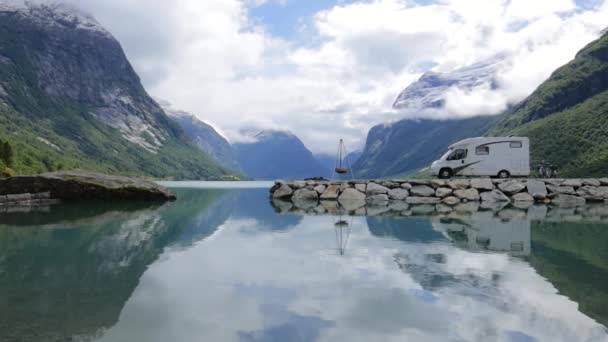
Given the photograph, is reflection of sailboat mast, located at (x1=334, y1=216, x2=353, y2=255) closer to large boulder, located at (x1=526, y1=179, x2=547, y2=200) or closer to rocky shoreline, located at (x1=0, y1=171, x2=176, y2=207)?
rocky shoreline, located at (x1=0, y1=171, x2=176, y2=207)

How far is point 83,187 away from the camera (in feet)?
96.4

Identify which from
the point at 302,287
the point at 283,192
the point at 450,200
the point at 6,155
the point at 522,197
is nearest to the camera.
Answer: the point at 302,287

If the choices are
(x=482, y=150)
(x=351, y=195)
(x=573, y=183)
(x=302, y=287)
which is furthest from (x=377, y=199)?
(x=302, y=287)

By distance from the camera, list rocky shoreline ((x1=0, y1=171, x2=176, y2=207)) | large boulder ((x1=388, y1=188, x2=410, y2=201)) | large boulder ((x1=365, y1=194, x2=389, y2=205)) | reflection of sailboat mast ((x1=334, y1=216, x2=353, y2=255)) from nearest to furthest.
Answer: reflection of sailboat mast ((x1=334, y1=216, x2=353, y2=255))
rocky shoreline ((x1=0, y1=171, x2=176, y2=207))
large boulder ((x1=365, y1=194, x2=389, y2=205))
large boulder ((x1=388, y1=188, x2=410, y2=201))

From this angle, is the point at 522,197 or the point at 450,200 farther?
the point at 522,197

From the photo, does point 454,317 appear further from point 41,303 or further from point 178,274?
point 41,303

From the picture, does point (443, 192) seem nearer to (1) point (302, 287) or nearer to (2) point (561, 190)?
(2) point (561, 190)

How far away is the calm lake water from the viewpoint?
16.3ft

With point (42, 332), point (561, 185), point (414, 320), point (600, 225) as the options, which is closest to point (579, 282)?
point (414, 320)

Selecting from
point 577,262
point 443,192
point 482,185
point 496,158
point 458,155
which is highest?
point 458,155

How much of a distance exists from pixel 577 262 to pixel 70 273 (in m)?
10.3

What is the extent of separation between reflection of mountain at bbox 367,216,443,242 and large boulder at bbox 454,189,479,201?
44.1ft

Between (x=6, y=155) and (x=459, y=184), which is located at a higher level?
(x=6, y=155)

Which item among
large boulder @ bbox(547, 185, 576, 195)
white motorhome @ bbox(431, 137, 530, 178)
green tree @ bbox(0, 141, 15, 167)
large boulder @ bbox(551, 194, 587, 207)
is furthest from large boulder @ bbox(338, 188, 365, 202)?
green tree @ bbox(0, 141, 15, 167)
